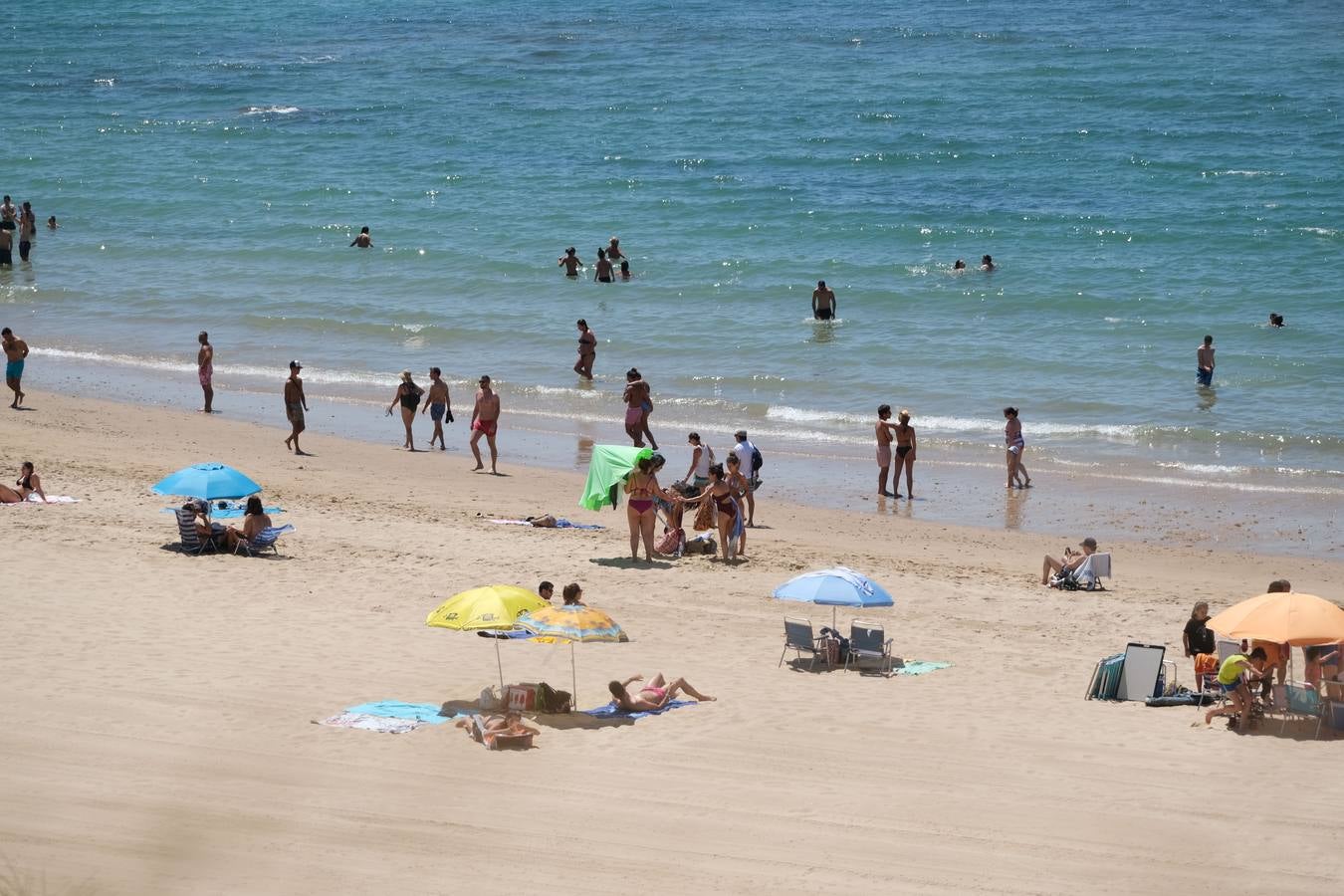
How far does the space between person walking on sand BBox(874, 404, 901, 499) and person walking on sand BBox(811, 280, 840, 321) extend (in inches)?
301

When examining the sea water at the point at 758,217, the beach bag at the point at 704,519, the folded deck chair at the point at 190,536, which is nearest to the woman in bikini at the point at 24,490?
the folded deck chair at the point at 190,536

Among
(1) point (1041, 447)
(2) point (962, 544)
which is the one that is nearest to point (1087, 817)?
(2) point (962, 544)

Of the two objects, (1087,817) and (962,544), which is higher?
(962,544)

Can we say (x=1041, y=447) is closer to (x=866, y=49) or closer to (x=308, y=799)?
(x=308, y=799)

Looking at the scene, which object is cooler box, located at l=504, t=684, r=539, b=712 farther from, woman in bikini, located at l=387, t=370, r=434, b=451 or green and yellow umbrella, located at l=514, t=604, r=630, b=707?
woman in bikini, located at l=387, t=370, r=434, b=451

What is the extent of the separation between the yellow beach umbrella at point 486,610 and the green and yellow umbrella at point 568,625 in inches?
3.0

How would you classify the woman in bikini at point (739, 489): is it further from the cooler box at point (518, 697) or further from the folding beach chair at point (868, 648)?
the cooler box at point (518, 697)

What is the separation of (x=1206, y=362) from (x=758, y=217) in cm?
1201

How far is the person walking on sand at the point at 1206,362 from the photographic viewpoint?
21.2 m

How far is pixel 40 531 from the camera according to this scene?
1410cm

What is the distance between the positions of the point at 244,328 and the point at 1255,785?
19.9m

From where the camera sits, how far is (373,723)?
9.91 metres

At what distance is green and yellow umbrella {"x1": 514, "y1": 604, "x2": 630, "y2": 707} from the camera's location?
10.6 m

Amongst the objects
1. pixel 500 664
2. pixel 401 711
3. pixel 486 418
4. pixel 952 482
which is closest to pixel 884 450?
pixel 952 482
